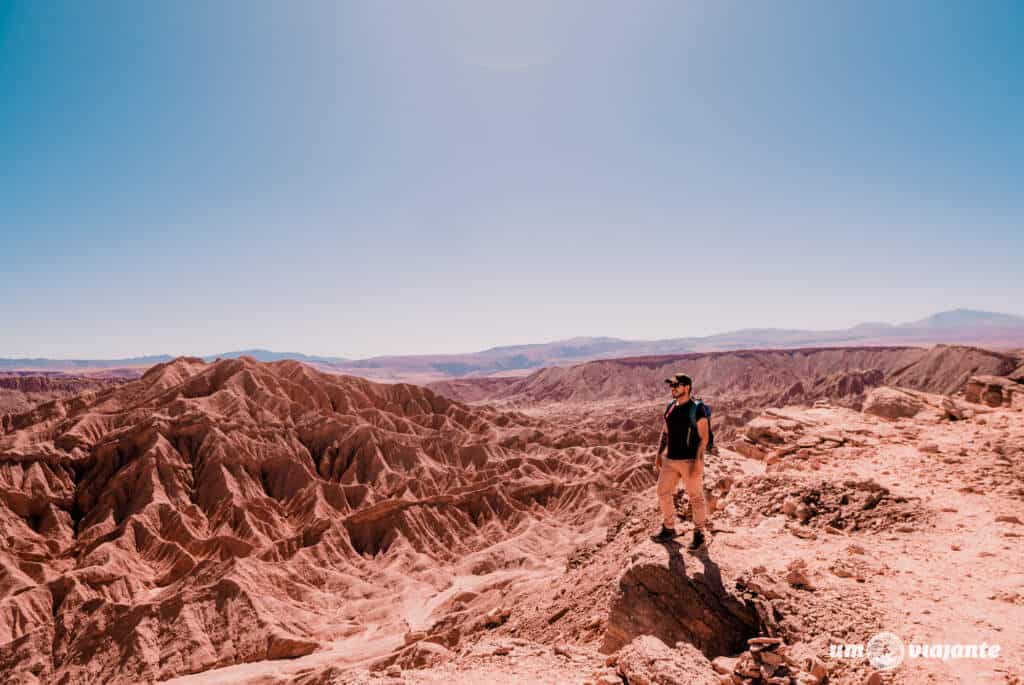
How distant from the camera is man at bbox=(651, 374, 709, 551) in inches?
307

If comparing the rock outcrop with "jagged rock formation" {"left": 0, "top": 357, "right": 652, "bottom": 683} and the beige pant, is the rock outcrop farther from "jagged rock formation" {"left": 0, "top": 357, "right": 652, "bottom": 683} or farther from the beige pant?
"jagged rock formation" {"left": 0, "top": 357, "right": 652, "bottom": 683}

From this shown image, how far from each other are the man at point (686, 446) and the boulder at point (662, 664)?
1991 mm

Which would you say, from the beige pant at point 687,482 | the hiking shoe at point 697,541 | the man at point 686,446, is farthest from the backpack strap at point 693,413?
the hiking shoe at point 697,541

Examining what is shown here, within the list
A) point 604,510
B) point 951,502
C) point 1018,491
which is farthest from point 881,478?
point 604,510

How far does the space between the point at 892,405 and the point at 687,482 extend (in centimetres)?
→ 1543

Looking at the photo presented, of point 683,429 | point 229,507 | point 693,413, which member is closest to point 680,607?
point 683,429

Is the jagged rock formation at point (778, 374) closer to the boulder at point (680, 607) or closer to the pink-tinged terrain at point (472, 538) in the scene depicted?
the pink-tinged terrain at point (472, 538)

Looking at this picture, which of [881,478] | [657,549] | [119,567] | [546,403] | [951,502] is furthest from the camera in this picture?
[546,403]

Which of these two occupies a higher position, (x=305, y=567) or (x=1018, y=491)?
(x=1018, y=491)

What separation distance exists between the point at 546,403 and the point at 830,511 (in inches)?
6530

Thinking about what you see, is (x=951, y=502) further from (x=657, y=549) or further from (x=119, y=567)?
(x=119, y=567)

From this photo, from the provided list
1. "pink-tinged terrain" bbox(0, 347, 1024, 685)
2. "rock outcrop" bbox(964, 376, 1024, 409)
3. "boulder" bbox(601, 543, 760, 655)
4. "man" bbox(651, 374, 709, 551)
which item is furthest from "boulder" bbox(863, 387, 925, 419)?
"boulder" bbox(601, 543, 760, 655)

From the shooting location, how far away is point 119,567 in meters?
38.4

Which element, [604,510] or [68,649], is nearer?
[68,649]
